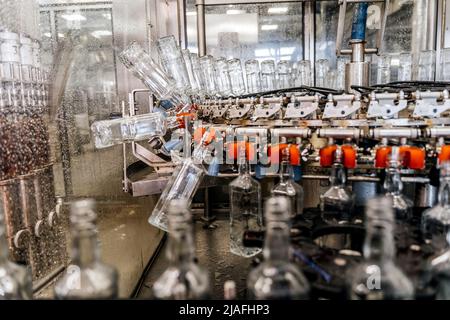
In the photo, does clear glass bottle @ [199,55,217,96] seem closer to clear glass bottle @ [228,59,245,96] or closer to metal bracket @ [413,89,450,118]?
clear glass bottle @ [228,59,245,96]

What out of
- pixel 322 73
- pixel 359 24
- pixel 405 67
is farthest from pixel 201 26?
pixel 359 24

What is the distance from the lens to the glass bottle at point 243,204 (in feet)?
4.95

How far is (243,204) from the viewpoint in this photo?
1.61 m

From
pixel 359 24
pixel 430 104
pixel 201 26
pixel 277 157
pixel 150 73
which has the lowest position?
pixel 277 157

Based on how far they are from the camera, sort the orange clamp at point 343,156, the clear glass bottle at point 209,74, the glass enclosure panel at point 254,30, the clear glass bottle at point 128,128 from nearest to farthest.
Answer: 1. the orange clamp at point 343,156
2. the clear glass bottle at point 128,128
3. the clear glass bottle at point 209,74
4. the glass enclosure panel at point 254,30

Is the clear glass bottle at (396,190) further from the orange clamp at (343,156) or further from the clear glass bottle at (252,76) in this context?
the clear glass bottle at (252,76)

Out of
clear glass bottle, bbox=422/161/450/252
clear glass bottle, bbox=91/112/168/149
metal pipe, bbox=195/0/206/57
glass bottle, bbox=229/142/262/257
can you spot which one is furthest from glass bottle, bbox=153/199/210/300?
metal pipe, bbox=195/0/206/57

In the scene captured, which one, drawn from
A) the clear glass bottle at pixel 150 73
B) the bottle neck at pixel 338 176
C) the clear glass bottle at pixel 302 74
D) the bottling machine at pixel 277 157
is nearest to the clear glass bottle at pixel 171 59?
the bottling machine at pixel 277 157

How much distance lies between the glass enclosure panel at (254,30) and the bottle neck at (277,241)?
371 centimetres

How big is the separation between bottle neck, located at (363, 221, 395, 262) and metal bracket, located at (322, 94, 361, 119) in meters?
1.04

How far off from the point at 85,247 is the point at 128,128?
4.33ft

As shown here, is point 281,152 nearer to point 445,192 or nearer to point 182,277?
point 445,192

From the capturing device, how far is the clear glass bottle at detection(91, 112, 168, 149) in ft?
5.77
